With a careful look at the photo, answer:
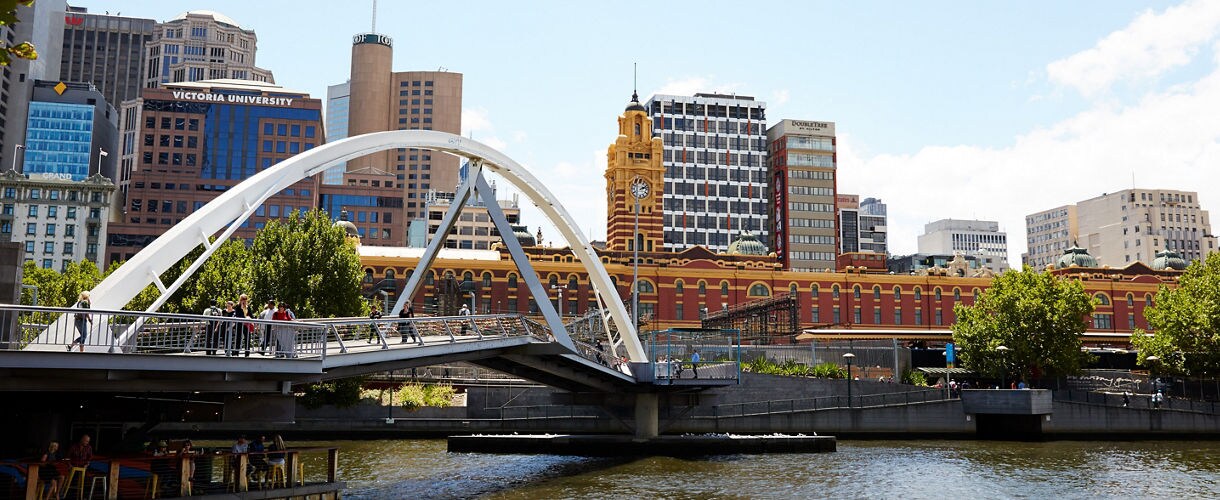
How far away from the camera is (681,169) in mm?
171750

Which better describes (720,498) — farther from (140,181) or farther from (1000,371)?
(140,181)

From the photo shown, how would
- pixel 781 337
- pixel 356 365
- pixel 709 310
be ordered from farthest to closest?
pixel 709 310
pixel 781 337
pixel 356 365

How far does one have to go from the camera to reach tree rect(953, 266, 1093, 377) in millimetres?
70750

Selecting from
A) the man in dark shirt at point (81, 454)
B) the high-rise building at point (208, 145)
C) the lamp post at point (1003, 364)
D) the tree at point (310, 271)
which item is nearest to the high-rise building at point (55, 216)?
the high-rise building at point (208, 145)

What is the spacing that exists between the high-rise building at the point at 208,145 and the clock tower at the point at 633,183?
44.1 meters

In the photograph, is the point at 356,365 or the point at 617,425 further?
the point at 617,425

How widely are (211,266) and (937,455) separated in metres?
39.9

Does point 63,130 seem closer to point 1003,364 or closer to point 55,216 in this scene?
point 55,216

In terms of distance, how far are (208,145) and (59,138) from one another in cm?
2821

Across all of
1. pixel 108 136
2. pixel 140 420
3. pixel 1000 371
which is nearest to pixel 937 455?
pixel 1000 371

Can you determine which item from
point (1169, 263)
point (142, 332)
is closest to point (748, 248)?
point (1169, 263)

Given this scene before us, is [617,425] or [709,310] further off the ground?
[709,310]

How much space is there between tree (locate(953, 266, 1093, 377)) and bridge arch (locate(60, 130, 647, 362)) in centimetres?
3354

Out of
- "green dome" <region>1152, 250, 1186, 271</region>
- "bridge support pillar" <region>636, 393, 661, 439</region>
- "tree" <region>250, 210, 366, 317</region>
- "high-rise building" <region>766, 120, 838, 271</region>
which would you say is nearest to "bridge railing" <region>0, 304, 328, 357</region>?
"bridge support pillar" <region>636, 393, 661, 439</region>
